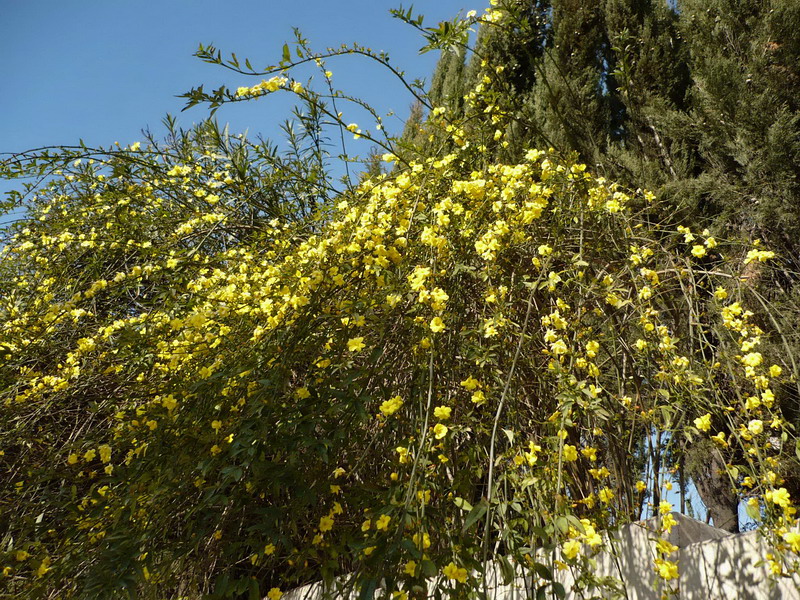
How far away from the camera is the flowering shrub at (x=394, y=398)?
44.1 inches

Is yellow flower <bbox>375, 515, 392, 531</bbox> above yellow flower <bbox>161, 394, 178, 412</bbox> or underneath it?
underneath

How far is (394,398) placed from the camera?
1236mm

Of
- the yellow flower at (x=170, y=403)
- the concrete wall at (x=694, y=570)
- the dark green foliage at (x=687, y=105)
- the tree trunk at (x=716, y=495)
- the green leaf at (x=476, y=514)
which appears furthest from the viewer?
the tree trunk at (x=716, y=495)

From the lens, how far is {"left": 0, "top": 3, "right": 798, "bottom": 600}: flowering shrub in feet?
3.67

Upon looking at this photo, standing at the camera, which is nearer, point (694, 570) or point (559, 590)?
point (559, 590)

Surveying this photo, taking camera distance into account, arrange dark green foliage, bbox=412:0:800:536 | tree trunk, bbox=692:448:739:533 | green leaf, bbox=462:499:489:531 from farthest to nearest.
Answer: tree trunk, bbox=692:448:739:533 → dark green foliage, bbox=412:0:800:536 → green leaf, bbox=462:499:489:531

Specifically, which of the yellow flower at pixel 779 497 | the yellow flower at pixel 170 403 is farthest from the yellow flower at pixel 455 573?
the yellow flower at pixel 170 403

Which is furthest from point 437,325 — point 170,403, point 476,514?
Answer: point 170,403

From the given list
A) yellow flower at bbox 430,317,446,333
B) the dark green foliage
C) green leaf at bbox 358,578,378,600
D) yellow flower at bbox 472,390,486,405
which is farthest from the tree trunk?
green leaf at bbox 358,578,378,600

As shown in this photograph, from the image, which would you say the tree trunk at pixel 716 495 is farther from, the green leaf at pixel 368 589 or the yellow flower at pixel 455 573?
the green leaf at pixel 368 589

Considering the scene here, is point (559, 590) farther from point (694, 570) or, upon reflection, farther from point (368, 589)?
point (694, 570)

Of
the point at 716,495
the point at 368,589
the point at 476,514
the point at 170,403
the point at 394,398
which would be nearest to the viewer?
the point at 368,589

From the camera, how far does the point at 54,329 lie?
2.08 m

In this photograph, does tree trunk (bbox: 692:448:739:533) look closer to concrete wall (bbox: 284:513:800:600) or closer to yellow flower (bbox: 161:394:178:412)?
concrete wall (bbox: 284:513:800:600)
